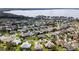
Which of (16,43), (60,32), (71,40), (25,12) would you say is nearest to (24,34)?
(16,43)

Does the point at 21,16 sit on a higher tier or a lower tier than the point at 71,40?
higher

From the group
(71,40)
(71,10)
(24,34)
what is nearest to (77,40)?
(71,40)
